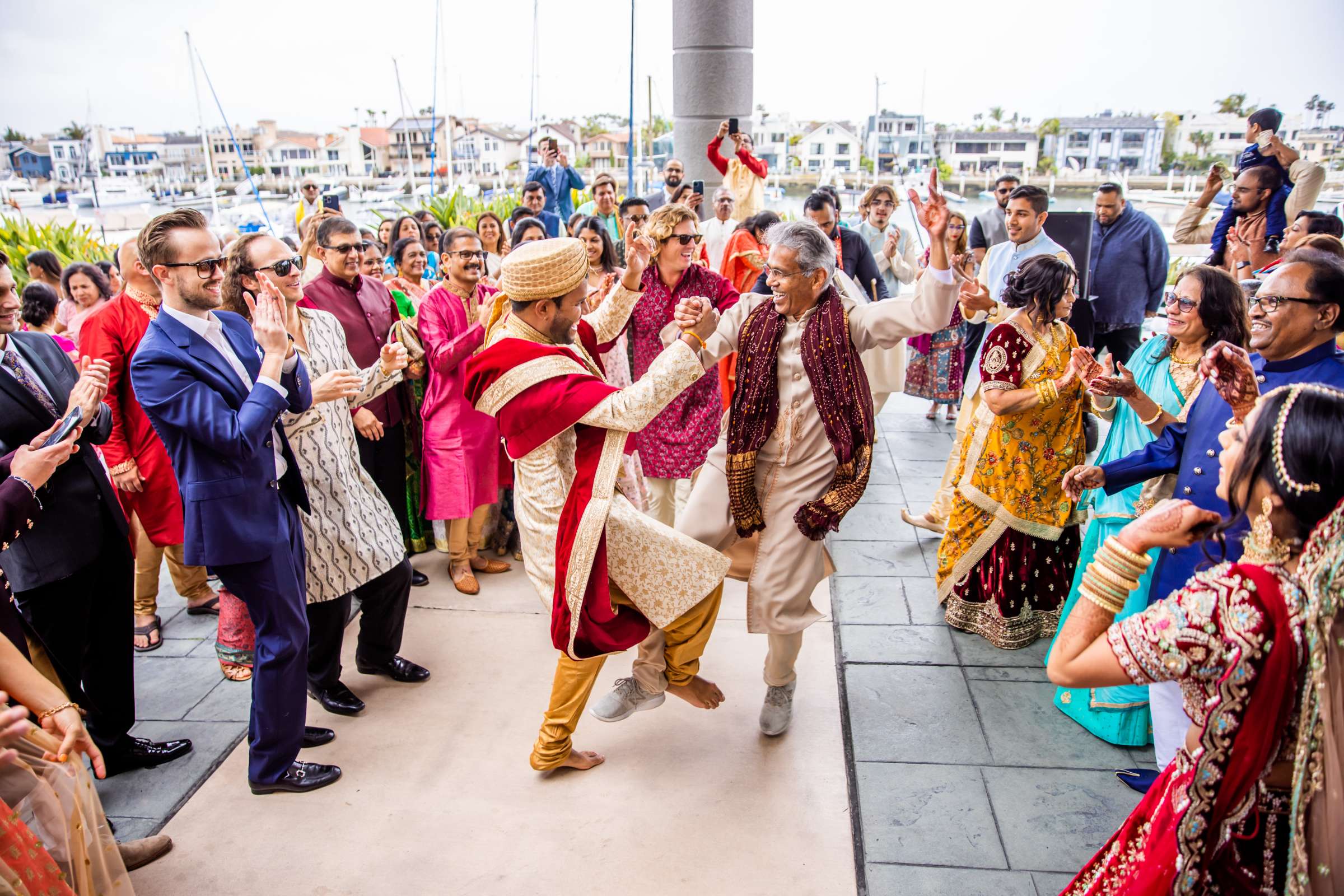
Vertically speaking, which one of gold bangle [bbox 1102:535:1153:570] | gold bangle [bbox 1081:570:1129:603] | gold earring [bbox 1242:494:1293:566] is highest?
gold earring [bbox 1242:494:1293:566]

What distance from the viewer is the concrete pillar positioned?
8.73m

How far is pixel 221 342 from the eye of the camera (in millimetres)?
2652

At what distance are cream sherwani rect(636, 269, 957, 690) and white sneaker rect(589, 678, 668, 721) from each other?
0.05 metres

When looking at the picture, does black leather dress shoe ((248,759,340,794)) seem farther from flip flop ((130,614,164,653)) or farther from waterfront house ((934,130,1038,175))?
waterfront house ((934,130,1038,175))

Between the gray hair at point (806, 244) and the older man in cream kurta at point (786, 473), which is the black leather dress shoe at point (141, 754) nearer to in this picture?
the older man in cream kurta at point (786, 473)

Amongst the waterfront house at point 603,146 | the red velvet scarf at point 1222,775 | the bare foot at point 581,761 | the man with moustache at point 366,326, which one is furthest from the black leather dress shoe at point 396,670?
the waterfront house at point 603,146

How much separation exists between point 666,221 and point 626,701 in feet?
7.66

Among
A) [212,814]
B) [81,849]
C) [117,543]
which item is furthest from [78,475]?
[81,849]

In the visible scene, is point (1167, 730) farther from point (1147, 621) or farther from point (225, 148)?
point (225, 148)

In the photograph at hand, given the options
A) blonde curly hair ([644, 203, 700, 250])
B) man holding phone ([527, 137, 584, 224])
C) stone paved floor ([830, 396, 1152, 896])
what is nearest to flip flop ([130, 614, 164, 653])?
blonde curly hair ([644, 203, 700, 250])

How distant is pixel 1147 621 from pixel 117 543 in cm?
312

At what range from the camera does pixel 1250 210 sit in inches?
186

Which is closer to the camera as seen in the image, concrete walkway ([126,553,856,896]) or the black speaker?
concrete walkway ([126,553,856,896])

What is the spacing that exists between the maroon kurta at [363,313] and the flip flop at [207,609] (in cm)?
120
